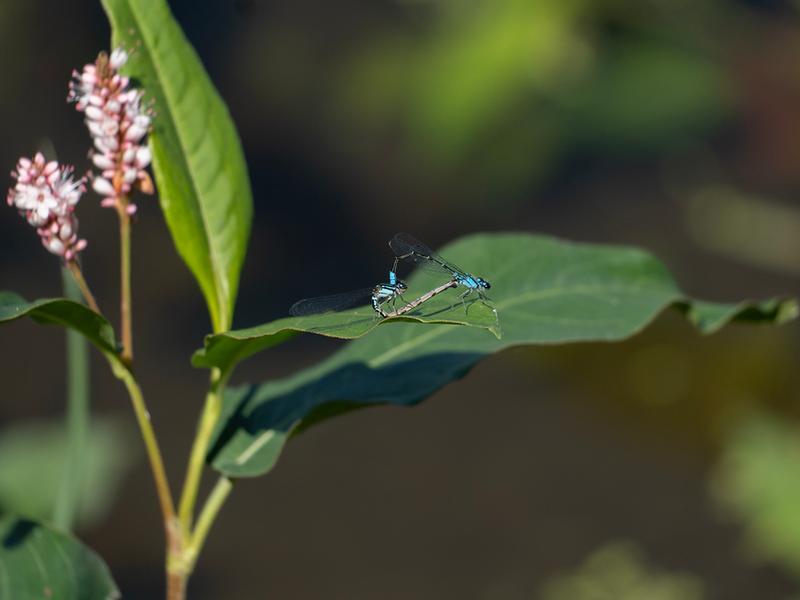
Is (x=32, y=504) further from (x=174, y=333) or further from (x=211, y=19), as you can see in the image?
(x=211, y=19)

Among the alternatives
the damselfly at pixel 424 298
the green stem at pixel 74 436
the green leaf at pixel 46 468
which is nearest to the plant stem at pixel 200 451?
the damselfly at pixel 424 298

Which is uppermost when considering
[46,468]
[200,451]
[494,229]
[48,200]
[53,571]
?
[48,200]

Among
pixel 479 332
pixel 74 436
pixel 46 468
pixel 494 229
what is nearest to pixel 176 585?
pixel 74 436

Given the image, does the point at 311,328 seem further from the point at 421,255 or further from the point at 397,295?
the point at 421,255

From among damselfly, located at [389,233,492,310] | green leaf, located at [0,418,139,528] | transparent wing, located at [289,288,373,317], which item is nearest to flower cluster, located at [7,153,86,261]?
transparent wing, located at [289,288,373,317]

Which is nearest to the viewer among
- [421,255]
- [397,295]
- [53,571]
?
[53,571]

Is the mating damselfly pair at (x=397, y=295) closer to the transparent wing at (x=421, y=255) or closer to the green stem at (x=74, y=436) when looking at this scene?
the transparent wing at (x=421, y=255)

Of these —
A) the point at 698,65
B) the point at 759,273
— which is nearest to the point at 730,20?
the point at 698,65
